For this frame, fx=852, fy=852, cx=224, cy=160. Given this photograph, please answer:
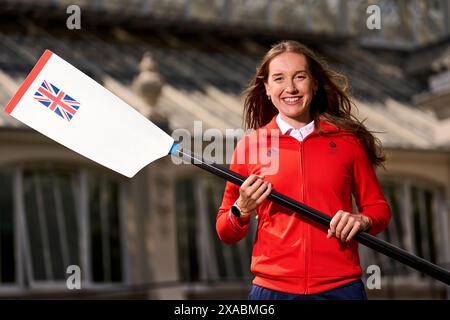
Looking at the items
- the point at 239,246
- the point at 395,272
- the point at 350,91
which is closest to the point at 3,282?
the point at 239,246

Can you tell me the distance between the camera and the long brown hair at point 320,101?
3254 mm

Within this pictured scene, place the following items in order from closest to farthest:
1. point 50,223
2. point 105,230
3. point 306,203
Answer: point 306,203 → point 50,223 → point 105,230

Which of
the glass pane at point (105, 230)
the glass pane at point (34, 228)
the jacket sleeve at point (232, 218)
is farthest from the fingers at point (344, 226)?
the glass pane at point (105, 230)

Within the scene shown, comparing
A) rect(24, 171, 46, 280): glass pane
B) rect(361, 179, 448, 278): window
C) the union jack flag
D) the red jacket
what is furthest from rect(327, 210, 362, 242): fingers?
rect(361, 179, 448, 278): window

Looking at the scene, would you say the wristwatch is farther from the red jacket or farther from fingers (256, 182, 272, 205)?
fingers (256, 182, 272, 205)

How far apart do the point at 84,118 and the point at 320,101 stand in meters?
0.93

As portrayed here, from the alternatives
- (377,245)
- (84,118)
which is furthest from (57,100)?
(377,245)

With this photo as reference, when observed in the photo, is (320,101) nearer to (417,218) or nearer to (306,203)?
(306,203)

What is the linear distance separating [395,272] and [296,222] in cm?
1418

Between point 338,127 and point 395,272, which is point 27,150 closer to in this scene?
point 395,272

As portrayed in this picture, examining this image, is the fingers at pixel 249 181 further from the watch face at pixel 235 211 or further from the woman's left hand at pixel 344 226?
the woman's left hand at pixel 344 226

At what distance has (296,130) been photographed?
3.22 metres

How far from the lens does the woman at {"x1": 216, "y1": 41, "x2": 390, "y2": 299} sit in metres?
3.04

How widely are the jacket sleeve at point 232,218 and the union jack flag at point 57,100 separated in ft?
2.09
